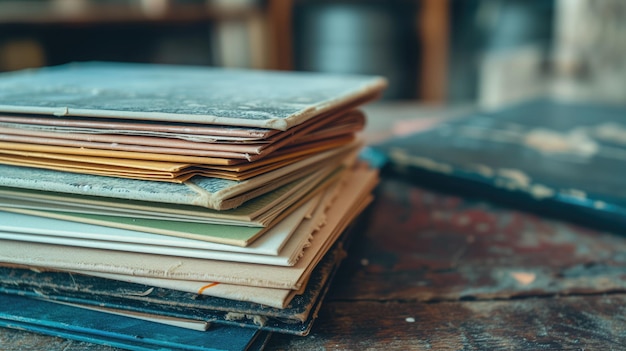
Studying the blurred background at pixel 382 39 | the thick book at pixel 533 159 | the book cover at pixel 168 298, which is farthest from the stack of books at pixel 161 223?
the blurred background at pixel 382 39

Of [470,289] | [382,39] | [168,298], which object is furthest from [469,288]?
[382,39]

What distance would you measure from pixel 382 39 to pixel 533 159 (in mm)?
2153

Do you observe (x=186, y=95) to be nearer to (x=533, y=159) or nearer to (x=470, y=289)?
(x=470, y=289)

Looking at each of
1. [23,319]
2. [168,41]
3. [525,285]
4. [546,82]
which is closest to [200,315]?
[23,319]

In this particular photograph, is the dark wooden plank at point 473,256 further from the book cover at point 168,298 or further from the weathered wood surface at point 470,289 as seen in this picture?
the book cover at point 168,298

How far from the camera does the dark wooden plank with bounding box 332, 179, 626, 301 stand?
0.58 m

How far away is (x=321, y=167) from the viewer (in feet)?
2.05

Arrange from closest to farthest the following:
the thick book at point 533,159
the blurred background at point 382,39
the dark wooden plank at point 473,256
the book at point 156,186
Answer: the book at point 156,186 → the dark wooden plank at point 473,256 → the thick book at point 533,159 → the blurred background at point 382,39

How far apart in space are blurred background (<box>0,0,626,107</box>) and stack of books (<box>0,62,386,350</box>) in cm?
139

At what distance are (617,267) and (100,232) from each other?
1.90 feet

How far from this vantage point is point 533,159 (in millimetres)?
877

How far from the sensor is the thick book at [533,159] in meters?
0.74

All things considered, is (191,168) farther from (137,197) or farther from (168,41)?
(168,41)

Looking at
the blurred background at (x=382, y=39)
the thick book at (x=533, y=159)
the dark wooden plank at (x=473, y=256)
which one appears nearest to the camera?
the dark wooden plank at (x=473, y=256)
